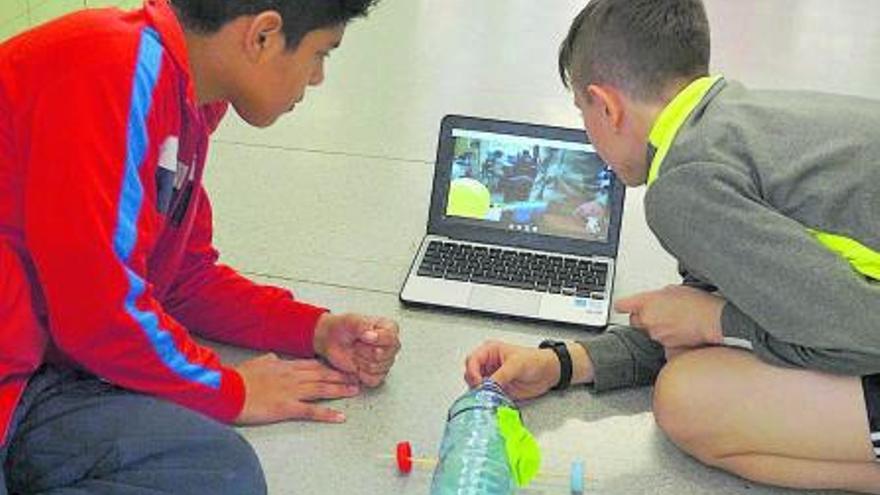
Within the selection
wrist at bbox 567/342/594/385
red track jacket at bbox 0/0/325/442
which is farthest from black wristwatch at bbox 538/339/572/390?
red track jacket at bbox 0/0/325/442

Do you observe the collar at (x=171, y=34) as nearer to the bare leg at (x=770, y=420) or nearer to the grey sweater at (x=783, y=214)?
the grey sweater at (x=783, y=214)

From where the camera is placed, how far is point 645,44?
1.32 m

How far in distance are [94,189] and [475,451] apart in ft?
1.70

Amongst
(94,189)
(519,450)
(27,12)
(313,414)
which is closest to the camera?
(94,189)

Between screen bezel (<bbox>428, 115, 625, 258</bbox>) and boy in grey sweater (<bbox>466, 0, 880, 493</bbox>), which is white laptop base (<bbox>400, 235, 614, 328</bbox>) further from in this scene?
boy in grey sweater (<bbox>466, 0, 880, 493</bbox>)

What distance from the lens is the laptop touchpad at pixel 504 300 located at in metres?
1.61

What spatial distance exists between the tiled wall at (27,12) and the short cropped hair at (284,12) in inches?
60.7

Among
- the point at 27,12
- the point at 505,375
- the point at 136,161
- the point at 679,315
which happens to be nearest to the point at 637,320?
the point at 679,315

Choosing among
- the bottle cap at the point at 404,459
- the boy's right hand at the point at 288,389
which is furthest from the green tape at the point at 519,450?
the boy's right hand at the point at 288,389

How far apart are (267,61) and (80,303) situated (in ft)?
1.08

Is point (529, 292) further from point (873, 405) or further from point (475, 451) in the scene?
point (873, 405)

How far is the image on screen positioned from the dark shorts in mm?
507

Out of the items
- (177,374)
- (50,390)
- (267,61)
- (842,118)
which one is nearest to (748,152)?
(842,118)

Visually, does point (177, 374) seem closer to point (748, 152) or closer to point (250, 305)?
point (250, 305)
